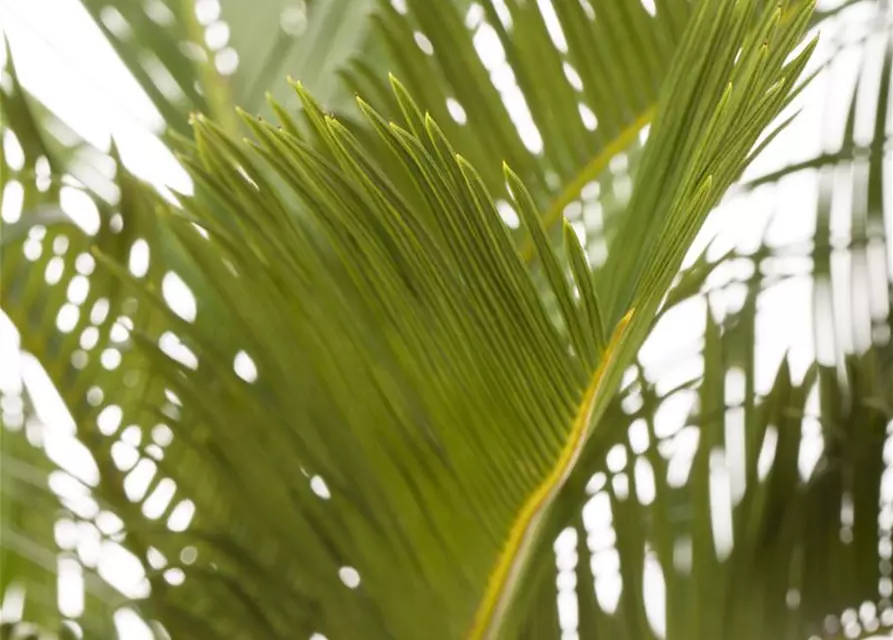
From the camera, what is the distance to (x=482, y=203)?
24cm

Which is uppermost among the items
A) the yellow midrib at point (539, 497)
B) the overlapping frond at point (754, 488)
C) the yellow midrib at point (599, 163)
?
the yellow midrib at point (599, 163)

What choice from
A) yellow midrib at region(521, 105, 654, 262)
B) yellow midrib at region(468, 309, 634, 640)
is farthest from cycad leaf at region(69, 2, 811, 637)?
yellow midrib at region(521, 105, 654, 262)

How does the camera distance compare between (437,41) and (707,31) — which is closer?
(707,31)

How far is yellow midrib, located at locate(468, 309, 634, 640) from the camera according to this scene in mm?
268

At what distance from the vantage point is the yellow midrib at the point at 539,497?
27 centimetres

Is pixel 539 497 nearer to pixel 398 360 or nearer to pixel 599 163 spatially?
pixel 398 360

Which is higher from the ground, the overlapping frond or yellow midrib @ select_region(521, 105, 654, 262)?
yellow midrib @ select_region(521, 105, 654, 262)

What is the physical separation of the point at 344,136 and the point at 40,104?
453 millimetres

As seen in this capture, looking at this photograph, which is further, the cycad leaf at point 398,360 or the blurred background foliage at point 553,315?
the blurred background foliage at point 553,315

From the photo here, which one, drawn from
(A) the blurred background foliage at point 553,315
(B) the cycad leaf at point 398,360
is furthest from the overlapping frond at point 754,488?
(B) the cycad leaf at point 398,360

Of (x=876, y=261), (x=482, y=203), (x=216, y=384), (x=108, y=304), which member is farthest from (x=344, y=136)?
(x=876, y=261)

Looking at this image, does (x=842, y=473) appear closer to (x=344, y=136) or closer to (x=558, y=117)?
(x=558, y=117)

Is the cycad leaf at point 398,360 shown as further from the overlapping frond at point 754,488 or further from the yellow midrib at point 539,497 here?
the overlapping frond at point 754,488

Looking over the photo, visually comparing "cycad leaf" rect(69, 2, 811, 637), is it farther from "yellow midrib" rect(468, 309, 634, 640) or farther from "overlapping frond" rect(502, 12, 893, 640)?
"overlapping frond" rect(502, 12, 893, 640)
